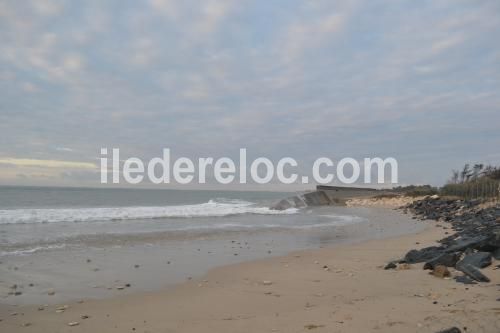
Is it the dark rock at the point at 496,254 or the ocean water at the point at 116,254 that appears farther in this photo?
the dark rock at the point at 496,254

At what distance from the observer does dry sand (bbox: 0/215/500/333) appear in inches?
191

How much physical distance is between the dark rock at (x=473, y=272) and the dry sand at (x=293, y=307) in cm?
18

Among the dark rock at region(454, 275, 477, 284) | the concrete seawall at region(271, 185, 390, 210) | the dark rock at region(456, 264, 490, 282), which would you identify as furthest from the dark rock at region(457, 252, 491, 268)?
the concrete seawall at region(271, 185, 390, 210)

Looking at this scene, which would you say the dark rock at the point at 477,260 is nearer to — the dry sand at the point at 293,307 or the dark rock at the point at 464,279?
the dry sand at the point at 293,307

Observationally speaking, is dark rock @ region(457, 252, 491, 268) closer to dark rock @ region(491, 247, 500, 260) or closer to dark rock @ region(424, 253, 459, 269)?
dark rock @ region(424, 253, 459, 269)

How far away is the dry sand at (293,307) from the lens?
4848mm

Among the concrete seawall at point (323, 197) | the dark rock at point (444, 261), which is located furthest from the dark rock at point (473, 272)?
the concrete seawall at point (323, 197)

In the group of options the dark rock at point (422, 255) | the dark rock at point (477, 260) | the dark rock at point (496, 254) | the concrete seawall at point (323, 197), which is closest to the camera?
the dark rock at point (477, 260)

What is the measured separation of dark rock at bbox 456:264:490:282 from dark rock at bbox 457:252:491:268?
0.26 meters

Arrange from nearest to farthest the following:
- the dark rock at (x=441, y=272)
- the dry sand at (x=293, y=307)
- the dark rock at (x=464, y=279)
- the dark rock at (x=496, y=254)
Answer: the dry sand at (x=293, y=307) < the dark rock at (x=464, y=279) < the dark rock at (x=441, y=272) < the dark rock at (x=496, y=254)

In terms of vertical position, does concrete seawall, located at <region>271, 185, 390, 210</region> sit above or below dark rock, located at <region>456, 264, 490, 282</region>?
below

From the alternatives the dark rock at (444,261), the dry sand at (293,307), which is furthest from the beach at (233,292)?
the dark rock at (444,261)

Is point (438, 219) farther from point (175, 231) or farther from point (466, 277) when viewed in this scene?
point (466, 277)

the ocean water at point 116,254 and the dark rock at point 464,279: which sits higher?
the dark rock at point 464,279
